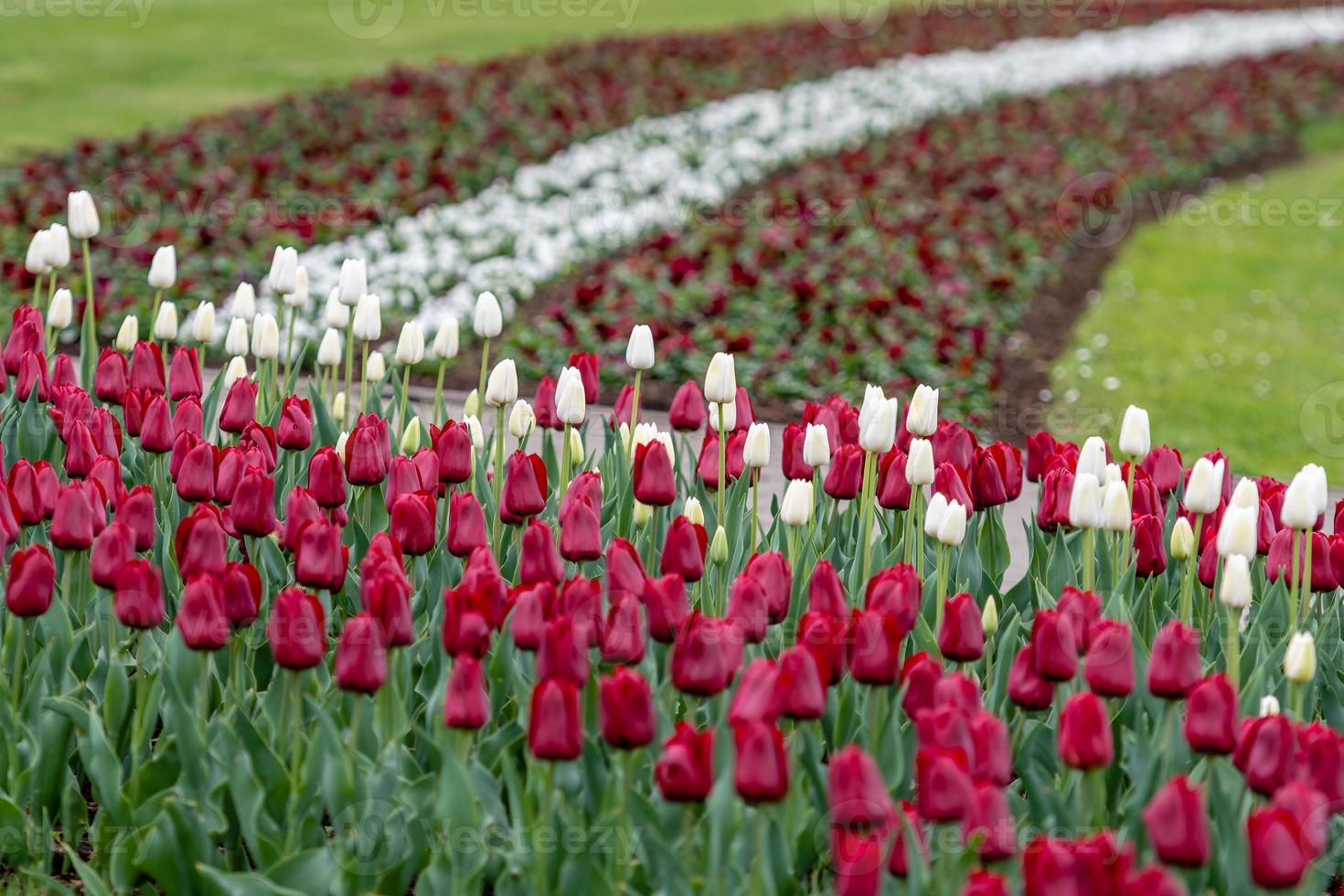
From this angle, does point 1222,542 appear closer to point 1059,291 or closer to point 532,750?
point 532,750

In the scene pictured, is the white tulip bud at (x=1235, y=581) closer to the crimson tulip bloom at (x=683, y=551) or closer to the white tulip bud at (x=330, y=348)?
the crimson tulip bloom at (x=683, y=551)

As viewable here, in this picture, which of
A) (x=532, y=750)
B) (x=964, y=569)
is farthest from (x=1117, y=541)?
(x=532, y=750)

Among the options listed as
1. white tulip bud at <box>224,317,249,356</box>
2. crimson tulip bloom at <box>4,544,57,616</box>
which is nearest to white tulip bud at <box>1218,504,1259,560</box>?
crimson tulip bloom at <box>4,544,57,616</box>

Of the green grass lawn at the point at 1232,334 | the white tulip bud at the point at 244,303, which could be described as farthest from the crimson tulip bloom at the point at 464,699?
the green grass lawn at the point at 1232,334

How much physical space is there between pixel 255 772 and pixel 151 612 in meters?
0.32

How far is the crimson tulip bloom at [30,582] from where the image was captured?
9.12ft

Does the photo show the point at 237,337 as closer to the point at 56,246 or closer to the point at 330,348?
the point at 330,348

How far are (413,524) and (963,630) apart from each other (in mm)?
1070

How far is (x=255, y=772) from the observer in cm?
281

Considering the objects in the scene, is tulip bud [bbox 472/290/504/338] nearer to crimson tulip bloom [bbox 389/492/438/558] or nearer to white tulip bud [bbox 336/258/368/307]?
white tulip bud [bbox 336/258/368/307]

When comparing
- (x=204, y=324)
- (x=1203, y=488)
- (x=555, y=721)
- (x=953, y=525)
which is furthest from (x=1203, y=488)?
(x=204, y=324)

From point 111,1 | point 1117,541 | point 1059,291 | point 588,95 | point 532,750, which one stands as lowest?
point 532,750

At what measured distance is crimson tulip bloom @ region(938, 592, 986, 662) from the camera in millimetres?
2832

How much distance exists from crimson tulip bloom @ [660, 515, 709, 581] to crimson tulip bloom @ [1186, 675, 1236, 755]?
3.09 feet
